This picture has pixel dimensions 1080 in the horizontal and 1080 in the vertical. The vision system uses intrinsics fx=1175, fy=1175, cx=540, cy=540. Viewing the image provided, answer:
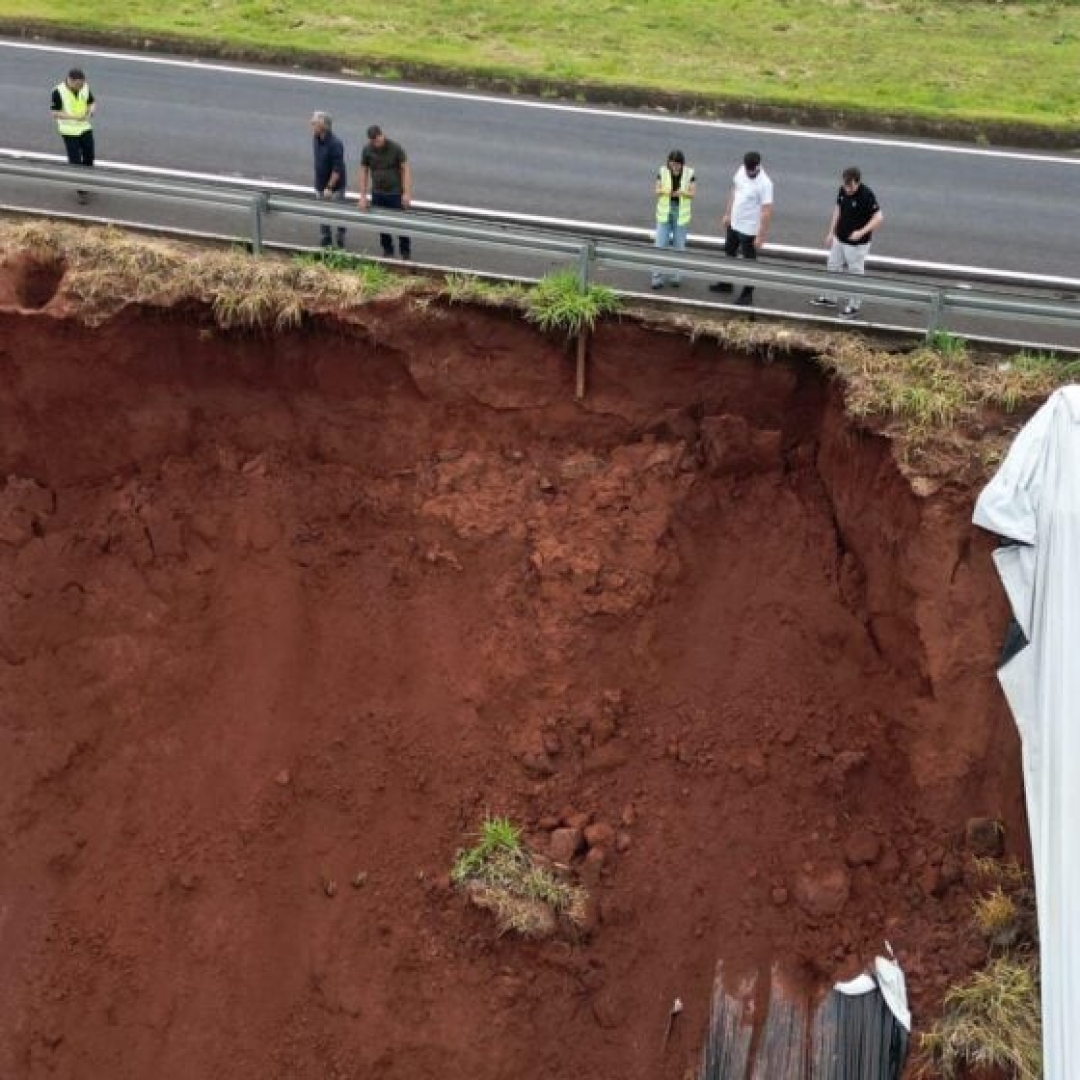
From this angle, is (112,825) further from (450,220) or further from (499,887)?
(450,220)

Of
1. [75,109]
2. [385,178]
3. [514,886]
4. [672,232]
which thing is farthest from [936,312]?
[75,109]

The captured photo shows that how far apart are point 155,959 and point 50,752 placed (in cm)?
185

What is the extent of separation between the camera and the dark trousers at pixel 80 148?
39.4 feet

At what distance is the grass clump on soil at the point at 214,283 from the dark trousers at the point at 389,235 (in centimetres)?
74

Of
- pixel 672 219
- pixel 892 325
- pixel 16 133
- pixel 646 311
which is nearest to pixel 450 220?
pixel 646 311

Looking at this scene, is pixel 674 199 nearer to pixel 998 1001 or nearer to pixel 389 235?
pixel 389 235

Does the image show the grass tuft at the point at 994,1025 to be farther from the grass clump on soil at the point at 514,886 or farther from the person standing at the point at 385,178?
the person standing at the point at 385,178

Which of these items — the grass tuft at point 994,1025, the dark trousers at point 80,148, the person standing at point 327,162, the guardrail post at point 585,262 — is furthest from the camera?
the dark trousers at point 80,148

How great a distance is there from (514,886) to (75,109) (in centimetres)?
877

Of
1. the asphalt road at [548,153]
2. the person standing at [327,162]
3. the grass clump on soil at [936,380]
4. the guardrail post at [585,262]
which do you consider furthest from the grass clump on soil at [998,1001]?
the person standing at [327,162]

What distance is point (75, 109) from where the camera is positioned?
11.8 m

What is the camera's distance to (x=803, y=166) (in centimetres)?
1446

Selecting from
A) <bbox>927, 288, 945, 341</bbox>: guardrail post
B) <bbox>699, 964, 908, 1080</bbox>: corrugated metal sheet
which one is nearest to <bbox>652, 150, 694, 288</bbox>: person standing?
<bbox>927, 288, 945, 341</bbox>: guardrail post

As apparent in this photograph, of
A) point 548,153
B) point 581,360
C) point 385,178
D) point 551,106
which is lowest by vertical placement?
point 581,360
